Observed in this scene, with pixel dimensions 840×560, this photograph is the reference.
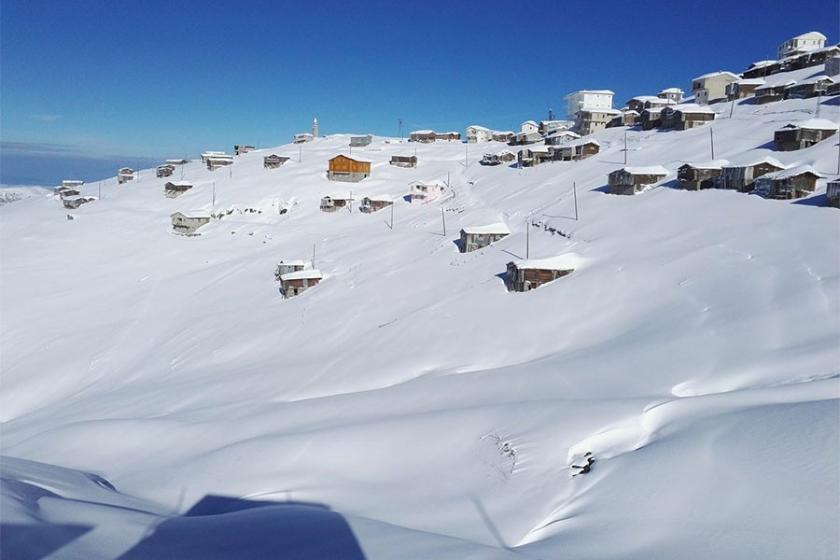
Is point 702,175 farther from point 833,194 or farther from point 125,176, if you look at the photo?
point 125,176

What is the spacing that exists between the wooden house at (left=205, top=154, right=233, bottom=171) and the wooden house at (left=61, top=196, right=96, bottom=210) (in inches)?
700

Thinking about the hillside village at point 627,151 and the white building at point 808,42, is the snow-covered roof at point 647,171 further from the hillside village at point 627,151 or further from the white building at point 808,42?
the white building at point 808,42

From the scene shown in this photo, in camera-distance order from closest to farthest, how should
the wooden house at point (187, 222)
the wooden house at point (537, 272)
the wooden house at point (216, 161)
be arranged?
the wooden house at point (537, 272) < the wooden house at point (187, 222) < the wooden house at point (216, 161)

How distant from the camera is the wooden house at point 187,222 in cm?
5544

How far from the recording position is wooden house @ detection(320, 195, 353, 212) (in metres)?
56.7

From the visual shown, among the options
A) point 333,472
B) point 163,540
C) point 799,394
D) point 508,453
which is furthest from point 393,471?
point 799,394

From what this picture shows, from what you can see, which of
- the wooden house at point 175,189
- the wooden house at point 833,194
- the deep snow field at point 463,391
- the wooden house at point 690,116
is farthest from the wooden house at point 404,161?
the wooden house at point 833,194

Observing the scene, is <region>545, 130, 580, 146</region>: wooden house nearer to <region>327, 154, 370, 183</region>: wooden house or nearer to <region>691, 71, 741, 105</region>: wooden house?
<region>691, 71, 741, 105</region>: wooden house

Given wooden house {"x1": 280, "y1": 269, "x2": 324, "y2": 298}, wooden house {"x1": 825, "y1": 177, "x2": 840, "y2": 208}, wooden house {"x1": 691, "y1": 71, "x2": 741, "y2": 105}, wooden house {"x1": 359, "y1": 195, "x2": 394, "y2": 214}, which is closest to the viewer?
wooden house {"x1": 825, "y1": 177, "x2": 840, "y2": 208}

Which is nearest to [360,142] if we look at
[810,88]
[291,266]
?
[291,266]

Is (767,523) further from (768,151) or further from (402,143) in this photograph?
(402,143)

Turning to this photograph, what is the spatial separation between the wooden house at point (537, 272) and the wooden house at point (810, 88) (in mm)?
42141

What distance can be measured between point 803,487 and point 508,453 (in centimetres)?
499

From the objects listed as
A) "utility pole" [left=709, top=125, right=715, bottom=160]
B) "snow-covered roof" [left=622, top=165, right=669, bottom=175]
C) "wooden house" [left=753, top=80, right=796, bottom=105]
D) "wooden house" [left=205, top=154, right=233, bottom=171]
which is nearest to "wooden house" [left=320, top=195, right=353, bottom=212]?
"snow-covered roof" [left=622, top=165, right=669, bottom=175]
